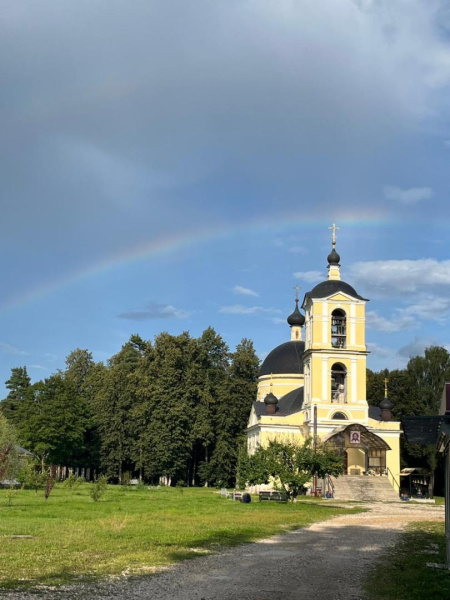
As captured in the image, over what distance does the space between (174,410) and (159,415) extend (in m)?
1.32

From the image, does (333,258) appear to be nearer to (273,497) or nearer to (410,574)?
(273,497)

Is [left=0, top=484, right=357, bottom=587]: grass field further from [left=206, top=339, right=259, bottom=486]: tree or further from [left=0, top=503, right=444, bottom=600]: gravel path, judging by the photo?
[left=206, top=339, right=259, bottom=486]: tree

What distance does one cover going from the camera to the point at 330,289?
5672 cm

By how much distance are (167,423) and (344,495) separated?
1909cm

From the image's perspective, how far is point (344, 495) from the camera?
1895 inches

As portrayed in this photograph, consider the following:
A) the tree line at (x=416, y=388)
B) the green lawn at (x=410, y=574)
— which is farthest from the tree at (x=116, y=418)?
the green lawn at (x=410, y=574)

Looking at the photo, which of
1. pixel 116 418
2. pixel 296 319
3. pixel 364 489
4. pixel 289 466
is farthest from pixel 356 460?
pixel 116 418

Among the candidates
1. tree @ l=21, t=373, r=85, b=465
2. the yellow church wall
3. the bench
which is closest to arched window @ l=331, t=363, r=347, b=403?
the yellow church wall

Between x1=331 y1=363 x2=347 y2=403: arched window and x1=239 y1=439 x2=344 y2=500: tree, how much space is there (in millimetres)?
16544

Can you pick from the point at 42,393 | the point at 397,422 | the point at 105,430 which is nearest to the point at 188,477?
the point at 105,430

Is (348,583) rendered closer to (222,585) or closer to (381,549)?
(222,585)

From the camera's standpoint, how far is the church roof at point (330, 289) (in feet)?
185

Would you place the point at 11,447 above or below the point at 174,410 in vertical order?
below

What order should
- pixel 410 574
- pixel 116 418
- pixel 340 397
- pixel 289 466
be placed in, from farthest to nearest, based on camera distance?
pixel 116 418 → pixel 340 397 → pixel 289 466 → pixel 410 574
